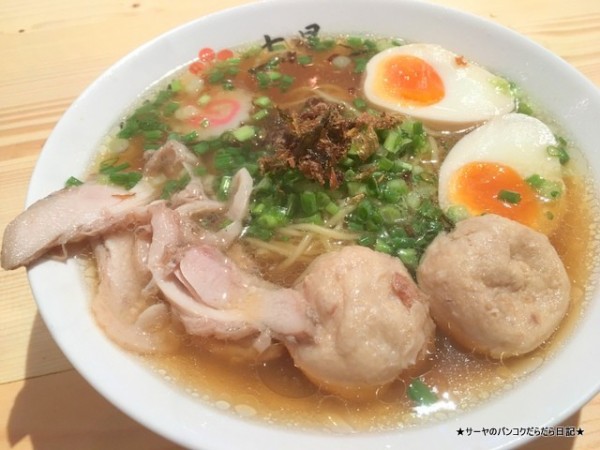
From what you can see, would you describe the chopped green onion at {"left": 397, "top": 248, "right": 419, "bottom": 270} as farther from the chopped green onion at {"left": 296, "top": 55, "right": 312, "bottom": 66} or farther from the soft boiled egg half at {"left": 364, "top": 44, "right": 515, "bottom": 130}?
the chopped green onion at {"left": 296, "top": 55, "right": 312, "bottom": 66}

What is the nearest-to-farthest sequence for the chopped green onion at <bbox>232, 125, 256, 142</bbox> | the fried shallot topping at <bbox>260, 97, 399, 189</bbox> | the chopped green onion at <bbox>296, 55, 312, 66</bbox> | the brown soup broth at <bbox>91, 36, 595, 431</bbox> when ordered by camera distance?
the brown soup broth at <bbox>91, 36, 595, 431</bbox>
the fried shallot topping at <bbox>260, 97, 399, 189</bbox>
the chopped green onion at <bbox>232, 125, 256, 142</bbox>
the chopped green onion at <bbox>296, 55, 312, 66</bbox>

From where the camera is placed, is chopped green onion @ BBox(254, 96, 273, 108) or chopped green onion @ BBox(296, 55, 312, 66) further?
chopped green onion @ BBox(296, 55, 312, 66)

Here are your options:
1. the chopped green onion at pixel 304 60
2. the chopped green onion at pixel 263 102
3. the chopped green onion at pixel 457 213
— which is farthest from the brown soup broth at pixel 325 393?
the chopped green onion at pixel 304 60

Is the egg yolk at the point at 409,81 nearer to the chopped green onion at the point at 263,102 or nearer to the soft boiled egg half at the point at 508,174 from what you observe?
the soft boiled egg half at the point at 508,174

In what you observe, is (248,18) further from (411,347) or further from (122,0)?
(411,347)

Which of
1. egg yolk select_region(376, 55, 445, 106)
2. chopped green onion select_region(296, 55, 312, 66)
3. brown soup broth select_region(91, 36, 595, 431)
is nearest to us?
brown soup broth select_region(91, 36, 595, 431)

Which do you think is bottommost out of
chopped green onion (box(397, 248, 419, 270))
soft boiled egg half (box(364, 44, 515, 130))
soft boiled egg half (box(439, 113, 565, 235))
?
chopped green onion (box(397, 248, 419, 270))

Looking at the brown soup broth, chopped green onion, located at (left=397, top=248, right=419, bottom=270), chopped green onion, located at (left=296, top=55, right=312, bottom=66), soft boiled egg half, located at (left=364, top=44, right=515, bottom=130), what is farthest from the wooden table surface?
chopped green onion, located at (left=296, top=55, right=312, bottom=66)
